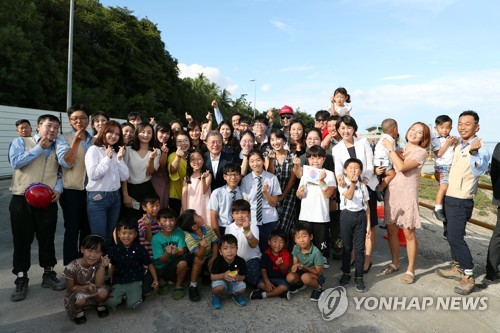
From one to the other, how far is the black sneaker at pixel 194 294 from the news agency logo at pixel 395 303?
4.49 ft

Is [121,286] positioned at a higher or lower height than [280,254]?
lower

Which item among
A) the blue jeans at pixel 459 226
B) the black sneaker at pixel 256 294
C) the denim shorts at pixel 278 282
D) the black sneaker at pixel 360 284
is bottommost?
the black sneaker at pixel 256 294

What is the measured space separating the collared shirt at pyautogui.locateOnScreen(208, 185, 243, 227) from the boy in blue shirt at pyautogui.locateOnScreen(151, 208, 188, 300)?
51 centimetres

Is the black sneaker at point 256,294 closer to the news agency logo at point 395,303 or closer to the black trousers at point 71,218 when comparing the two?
the news agency logo at point 395,303

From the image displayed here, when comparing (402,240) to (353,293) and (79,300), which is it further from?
(79,300)

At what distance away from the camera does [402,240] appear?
5.68 meters

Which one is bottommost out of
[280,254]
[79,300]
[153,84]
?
[79,300]

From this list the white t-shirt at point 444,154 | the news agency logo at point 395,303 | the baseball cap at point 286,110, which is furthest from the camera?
the baseball cap at point 286,110

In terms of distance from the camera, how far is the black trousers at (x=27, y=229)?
3666 millimetres

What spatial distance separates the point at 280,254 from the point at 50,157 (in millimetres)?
2984

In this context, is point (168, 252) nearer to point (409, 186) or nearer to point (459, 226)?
point (409, 186)

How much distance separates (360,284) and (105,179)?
10.9 feet

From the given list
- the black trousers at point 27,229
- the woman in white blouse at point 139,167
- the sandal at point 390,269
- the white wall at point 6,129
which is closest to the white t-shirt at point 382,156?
the sandal at point 390,269

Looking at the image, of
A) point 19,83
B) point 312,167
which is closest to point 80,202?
point 312,167
